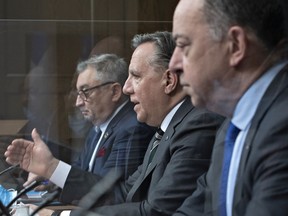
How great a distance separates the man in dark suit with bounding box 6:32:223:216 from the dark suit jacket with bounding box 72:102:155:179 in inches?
3.0

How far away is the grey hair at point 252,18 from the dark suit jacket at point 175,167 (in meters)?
0.60

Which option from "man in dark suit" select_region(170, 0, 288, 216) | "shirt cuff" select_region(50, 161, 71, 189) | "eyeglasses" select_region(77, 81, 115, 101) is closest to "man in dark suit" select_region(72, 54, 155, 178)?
"eyeglasses" select_region(77, 81, 115, 101)

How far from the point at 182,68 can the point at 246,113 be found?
0.67 ft

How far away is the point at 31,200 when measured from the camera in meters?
2.27

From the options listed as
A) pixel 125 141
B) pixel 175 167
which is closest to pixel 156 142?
pixel 125 141

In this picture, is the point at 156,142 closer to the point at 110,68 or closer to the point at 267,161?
the point at 110,68

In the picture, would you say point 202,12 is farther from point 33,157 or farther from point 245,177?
point 33,157

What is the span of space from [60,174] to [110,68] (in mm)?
839

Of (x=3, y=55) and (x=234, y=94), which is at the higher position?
(x=234, y=94)

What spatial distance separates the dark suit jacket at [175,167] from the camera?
2447 millimetres

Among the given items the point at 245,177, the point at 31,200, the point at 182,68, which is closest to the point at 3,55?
the point at 31,200

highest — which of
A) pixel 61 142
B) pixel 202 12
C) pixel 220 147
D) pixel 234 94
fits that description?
pixel 202 12

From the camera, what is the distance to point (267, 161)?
163 cm

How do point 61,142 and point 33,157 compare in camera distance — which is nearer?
point 33,157
